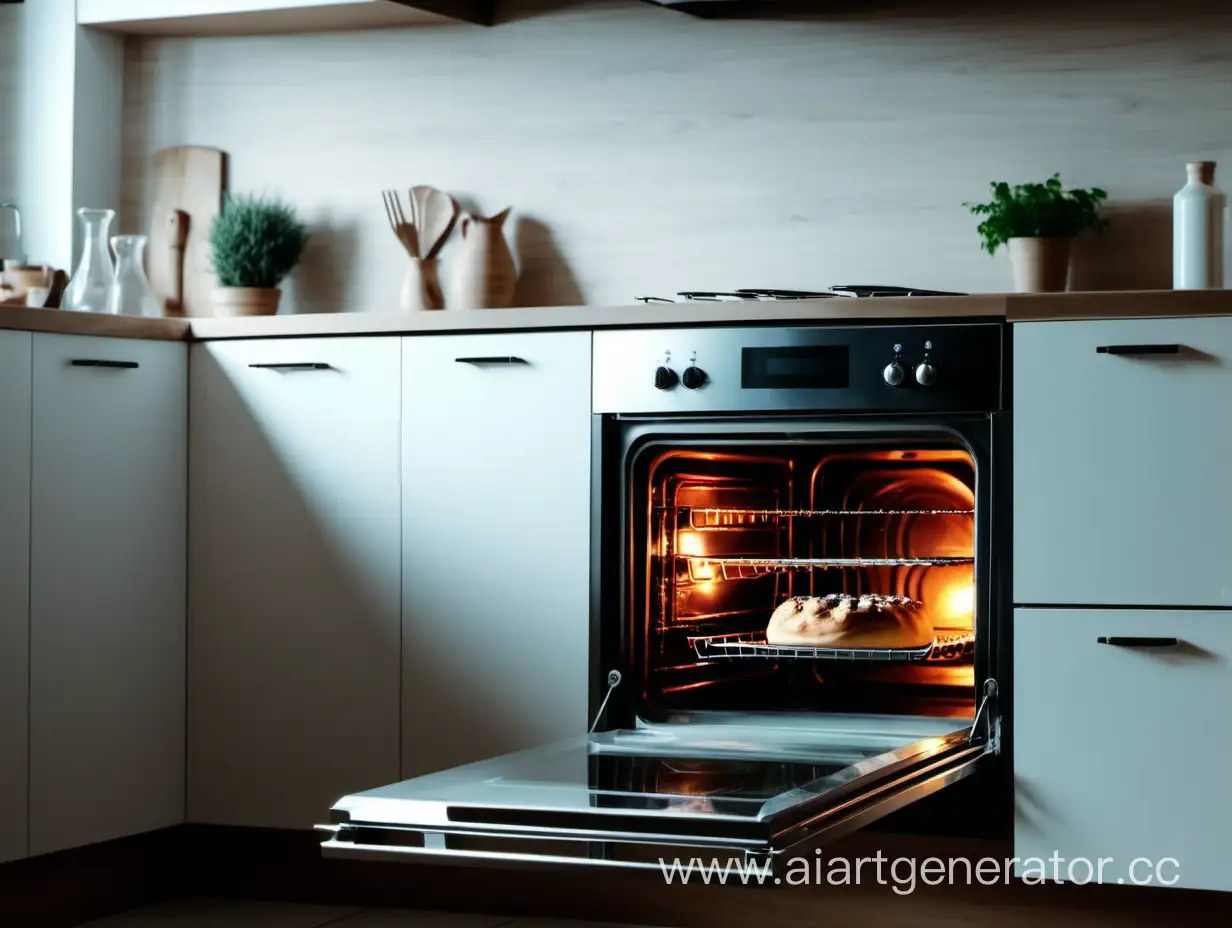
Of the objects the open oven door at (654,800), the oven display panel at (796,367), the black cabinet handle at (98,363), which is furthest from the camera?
the black cabinet handle at (98,363)

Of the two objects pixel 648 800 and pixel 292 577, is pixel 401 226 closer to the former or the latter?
pixel 292 577

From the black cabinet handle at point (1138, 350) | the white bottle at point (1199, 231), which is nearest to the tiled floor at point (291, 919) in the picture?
the black cabinet handle at point (1138, 350)

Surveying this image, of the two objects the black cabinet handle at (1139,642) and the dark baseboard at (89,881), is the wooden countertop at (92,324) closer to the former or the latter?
the dark baseboard at (89,881)

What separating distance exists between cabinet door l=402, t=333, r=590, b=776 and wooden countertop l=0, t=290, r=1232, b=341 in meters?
0.04

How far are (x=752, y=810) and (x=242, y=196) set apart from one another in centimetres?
227

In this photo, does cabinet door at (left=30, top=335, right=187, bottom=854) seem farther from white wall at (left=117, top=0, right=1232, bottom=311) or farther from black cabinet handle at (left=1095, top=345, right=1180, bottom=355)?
black cabinet handle at (left=1095, top=345, right=1180, bottom=355)

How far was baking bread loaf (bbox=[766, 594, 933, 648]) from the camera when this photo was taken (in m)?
2.61

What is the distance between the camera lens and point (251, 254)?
132 inches

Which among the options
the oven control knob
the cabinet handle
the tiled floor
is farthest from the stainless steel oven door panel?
the cabinet handle

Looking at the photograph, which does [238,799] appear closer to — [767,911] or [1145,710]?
[767,911]

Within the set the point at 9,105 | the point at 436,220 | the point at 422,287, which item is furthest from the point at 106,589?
the point at 9,105

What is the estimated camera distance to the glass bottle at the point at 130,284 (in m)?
3.27

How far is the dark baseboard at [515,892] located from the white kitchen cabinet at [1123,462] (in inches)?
18.9

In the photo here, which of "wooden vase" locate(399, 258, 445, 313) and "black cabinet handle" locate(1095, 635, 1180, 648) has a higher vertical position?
"wooden vase" locate(399, 258, 445, 313)
